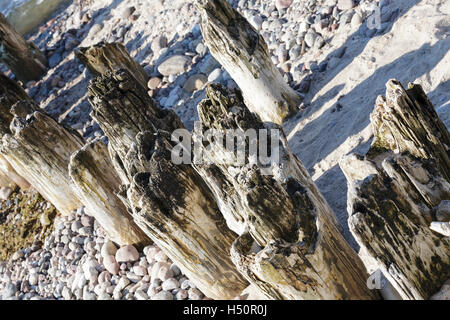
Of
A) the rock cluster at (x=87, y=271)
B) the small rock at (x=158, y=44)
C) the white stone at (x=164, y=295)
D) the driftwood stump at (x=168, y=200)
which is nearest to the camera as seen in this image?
the driftwood stump at (x=168, y=200)

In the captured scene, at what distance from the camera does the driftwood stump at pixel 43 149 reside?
217 inches

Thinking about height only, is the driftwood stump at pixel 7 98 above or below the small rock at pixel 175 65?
above

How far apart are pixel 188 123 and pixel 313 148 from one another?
2.32 m

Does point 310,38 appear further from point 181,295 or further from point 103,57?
point 181,295

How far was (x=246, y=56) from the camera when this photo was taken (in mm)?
5262

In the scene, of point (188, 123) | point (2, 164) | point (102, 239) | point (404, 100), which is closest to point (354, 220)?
point (404, 100)

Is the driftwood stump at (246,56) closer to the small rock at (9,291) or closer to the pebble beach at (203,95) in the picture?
the pebble beach at (203,95)

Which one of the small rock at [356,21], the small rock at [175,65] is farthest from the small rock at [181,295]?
the small rock at [175,65]

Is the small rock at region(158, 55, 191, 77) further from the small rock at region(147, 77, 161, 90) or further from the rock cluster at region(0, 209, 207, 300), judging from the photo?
the rock cluster at region(0, 209, 207, 300)

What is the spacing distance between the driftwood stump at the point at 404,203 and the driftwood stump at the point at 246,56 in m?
2.46

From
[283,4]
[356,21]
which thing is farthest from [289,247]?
[283,4]

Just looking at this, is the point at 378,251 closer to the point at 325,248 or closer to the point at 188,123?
the point at 325,248

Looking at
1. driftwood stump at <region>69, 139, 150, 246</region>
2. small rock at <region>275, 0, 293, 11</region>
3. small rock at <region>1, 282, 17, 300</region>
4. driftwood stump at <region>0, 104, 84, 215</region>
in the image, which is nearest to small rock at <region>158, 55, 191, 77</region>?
small rock at <region>275, 0, 293, 11</region>

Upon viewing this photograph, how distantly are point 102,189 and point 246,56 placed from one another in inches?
82.3
